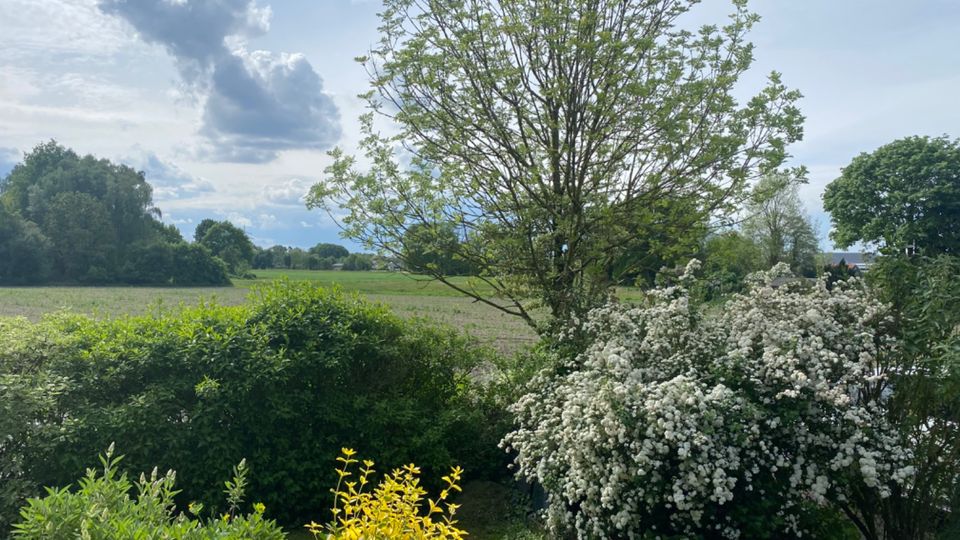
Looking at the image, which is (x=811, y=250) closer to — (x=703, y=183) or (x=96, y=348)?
(x=703, y=183)

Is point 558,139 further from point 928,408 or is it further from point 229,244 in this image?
point 229,244

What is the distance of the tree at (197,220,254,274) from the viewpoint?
173 ft

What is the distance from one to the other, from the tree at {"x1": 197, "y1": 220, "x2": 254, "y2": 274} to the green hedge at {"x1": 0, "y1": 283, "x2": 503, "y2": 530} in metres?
47.6

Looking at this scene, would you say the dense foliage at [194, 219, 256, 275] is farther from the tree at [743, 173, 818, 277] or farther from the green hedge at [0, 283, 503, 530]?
the green hedge at [0, 283, 503, 530]

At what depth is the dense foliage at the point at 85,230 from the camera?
1566 inches

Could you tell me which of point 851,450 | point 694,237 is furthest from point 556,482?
point 694,237

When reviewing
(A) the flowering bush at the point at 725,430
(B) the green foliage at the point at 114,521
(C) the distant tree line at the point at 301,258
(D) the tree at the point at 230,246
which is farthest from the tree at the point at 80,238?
(A) the flowering bush at the point at 725,430

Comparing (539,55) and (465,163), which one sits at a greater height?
(539,55)

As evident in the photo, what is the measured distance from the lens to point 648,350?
4.54 metres

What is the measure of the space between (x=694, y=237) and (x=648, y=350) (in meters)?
2.26

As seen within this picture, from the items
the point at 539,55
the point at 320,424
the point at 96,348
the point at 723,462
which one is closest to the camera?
the point at 723,462

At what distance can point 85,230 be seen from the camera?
142 feet

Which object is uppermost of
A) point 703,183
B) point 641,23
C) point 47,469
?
point 641,23

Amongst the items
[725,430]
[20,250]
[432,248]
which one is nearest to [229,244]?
[20,250]
